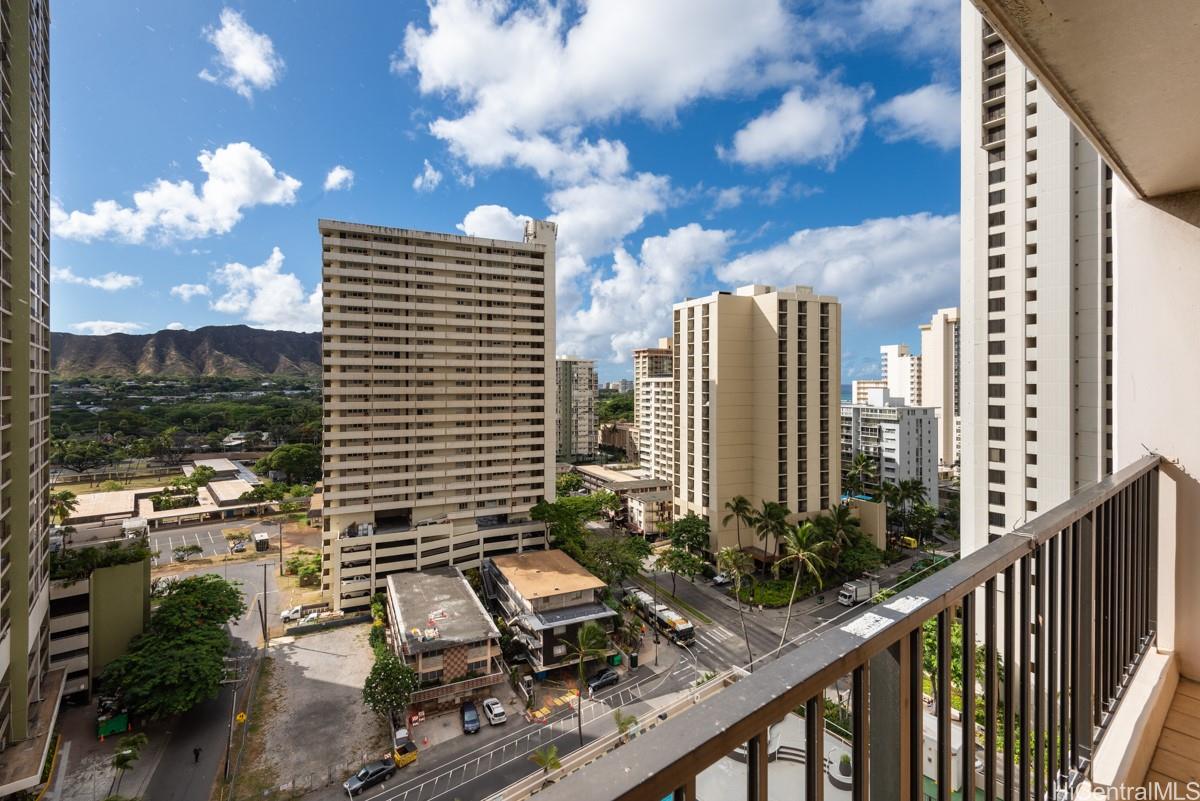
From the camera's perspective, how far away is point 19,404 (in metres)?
12.2

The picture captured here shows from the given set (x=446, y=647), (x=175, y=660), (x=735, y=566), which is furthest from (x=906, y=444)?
(x=175, y=660)

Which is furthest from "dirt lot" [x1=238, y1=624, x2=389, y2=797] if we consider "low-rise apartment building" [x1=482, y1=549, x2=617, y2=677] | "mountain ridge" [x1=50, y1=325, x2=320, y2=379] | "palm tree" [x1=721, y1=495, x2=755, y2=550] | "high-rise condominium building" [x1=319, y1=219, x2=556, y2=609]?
"mountain ridge" [x1=50, y1=325, x2=320, y2=379]

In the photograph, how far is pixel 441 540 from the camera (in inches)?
859

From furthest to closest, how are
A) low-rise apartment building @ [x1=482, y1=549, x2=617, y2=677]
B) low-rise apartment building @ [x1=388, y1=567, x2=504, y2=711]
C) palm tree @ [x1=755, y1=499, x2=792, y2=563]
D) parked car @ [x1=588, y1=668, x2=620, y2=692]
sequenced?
palm tree @ [x1=755, y1=499, x2=792, y2=563]
low-rise apartment building @ [x1=482, y1=549, x2=617, y2=677]
parked car @ [x1=588, y1=668, x2=620, y2=692]
low-rise apartment building @ [x1=388, y1=567, x2=504, y2=711]

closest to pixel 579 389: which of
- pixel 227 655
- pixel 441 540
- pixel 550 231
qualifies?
pixel 550 231

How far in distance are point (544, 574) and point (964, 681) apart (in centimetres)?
1925

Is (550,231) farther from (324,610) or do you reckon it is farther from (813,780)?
(813,780)

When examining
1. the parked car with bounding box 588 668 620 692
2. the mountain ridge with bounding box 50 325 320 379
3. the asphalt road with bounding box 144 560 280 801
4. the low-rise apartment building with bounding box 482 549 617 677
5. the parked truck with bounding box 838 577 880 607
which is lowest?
the asphalt road with bounding box 144 560 280 801

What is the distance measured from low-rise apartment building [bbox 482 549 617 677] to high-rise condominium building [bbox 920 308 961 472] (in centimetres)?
3612

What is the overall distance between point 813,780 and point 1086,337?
17076 mm

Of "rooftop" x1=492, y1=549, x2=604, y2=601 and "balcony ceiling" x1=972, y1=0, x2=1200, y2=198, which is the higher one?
"balcony ceiling" x1=972, y1=0, x2=1200, y2=198

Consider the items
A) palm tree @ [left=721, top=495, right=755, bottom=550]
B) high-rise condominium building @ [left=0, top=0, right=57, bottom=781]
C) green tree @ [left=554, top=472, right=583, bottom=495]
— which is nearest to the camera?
high-rise condominium building @ [left=0, top=0, right=57, bottom=781]

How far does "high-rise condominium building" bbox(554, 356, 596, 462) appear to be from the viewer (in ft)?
166

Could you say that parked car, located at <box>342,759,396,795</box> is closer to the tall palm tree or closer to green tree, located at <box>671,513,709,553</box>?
green tree, located at <box>671,513,709,553</box>
